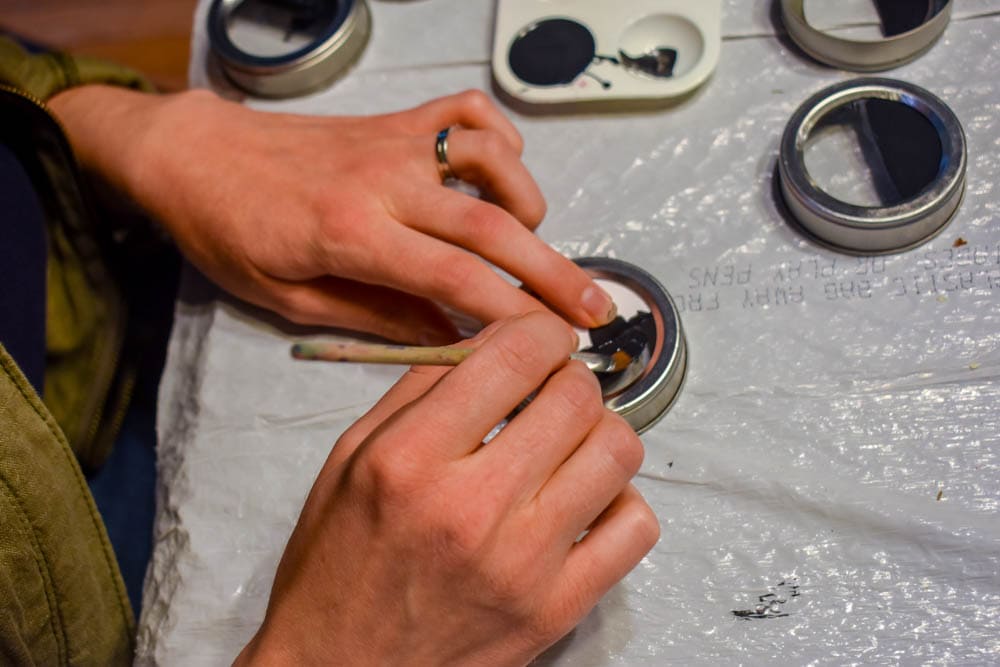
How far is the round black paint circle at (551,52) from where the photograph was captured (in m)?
0.85

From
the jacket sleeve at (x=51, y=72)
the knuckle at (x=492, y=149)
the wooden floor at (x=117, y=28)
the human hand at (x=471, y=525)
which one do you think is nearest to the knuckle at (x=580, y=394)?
the human hand at (x=471, y=525)

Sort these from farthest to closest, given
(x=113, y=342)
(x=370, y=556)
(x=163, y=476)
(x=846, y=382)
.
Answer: (x=113, y=342) → (x=163, y=476) → (x=846, y=382) → (x=370, y=556)

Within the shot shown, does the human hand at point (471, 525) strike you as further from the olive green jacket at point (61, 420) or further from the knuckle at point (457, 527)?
the olive green jacket at point (61, 420)

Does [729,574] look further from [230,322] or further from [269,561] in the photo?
[230,322]

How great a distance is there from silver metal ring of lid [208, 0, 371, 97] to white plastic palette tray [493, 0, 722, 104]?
0.44 ft

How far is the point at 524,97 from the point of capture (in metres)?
0.85

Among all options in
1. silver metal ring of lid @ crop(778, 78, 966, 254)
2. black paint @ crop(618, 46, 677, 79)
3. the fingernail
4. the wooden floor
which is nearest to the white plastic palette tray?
black paint @ crop(618, 46, 677, 79)

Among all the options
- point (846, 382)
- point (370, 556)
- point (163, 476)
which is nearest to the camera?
point (370, 556)

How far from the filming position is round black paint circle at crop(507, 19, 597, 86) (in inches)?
33.4

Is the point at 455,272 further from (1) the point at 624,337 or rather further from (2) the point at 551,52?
(2) the point at 551,52

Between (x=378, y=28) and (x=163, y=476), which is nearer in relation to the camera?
(x=163, y=476)

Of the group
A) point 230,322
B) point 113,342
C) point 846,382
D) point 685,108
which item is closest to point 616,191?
point 685,108

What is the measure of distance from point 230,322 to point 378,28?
33cm

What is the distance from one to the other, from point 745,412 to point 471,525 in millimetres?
262
